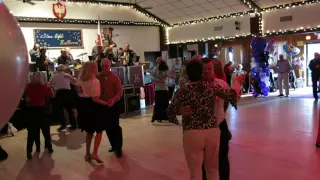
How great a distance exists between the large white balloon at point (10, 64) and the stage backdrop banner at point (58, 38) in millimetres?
11371

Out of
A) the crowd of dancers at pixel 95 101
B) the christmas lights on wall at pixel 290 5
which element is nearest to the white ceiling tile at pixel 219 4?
the christmas lights on wall at pixel 290 5

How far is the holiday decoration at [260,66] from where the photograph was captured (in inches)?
423

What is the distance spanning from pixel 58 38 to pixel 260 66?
7.24 m

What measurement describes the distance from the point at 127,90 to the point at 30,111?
4.45 meters

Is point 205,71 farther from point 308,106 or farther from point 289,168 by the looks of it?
point 308,106

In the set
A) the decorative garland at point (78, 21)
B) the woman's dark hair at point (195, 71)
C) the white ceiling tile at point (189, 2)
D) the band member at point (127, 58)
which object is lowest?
the woman's dark hair at point (195, 71)

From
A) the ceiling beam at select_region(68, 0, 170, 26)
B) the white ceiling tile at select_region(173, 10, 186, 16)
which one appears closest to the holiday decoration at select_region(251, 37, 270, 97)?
the white ceiling tile at select_region(173, 10, 186, 16)

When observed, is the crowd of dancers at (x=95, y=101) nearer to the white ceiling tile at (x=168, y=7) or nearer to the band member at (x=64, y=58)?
the band member at (x=64, y=58)

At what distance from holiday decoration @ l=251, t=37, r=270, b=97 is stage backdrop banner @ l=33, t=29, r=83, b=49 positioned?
21.2ft

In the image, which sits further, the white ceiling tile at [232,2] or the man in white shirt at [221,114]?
the white ceiling tile at [232,2]

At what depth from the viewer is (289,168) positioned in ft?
12.4

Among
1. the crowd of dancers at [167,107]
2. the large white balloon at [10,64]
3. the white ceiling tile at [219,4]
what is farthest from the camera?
the white ceiling tile at [219,4]

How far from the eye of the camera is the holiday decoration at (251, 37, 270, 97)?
10734 mm

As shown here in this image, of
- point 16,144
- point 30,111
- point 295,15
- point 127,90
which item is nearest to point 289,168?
point 30,111
